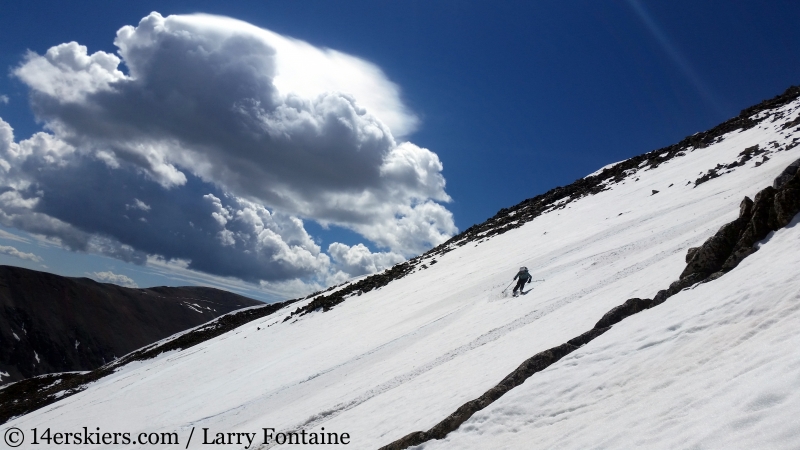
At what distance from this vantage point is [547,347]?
12680 mm

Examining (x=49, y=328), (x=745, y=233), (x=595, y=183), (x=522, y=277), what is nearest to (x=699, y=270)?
(x=745, y=233)

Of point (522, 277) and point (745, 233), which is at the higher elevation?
point (745, 233)

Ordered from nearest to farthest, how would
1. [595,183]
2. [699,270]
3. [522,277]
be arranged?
1. [699,270]
2. [522,277]
3. [595,183]

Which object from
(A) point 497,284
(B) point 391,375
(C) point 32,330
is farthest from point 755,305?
(C) point 32,330

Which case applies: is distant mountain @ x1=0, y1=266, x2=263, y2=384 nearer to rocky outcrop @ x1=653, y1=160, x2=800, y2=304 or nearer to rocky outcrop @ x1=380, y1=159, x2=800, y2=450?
rocky outcrop @ x1=380, y1=159, x2=800, y2=450

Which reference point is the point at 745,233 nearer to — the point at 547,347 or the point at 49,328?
the point at 547,347

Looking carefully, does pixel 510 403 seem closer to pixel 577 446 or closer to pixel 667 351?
pixel 577 446

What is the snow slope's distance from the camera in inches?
293

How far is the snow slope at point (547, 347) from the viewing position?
7.44m

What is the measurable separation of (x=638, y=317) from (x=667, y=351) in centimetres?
252

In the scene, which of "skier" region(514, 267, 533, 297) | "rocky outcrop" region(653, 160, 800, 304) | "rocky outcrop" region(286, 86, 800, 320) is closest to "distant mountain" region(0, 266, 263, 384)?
"rocky outcrop" region(286, 86, 800, 320)

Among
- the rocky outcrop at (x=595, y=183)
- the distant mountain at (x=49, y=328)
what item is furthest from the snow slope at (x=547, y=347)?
the distant mountain at (x=49, y=328)

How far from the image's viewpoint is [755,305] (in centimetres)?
858

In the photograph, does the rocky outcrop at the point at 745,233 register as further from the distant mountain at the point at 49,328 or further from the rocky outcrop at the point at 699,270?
the distant mountain at the point at 49,328
